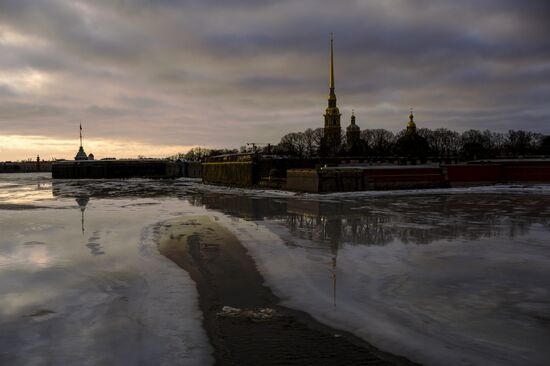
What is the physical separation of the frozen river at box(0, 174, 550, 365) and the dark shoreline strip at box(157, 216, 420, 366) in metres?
0.23

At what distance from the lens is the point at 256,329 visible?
275 inches

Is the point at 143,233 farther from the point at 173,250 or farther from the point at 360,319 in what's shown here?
Answer: the point at 360,319

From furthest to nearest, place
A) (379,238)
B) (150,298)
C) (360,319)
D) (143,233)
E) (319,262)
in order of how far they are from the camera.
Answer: (143,233) < (379,238) < (319,262) < (150,298) < (360,319)

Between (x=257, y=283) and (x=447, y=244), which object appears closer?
(x=257, y=283)

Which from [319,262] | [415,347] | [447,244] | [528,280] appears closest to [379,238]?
[447,244]

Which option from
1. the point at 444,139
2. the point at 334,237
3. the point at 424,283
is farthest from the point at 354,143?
the point at 424,283

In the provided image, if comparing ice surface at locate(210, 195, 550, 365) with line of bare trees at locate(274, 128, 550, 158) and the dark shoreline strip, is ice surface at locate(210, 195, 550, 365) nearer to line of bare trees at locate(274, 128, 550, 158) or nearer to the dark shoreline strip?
the dark shoreline strip

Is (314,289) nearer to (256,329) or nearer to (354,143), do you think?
(256,329)

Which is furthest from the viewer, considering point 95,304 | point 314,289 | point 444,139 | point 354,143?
point 444,139

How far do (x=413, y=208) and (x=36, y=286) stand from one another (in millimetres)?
19578

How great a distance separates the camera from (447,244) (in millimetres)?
13758

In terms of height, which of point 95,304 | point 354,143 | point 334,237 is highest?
point 354,143

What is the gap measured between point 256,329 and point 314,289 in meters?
2.42

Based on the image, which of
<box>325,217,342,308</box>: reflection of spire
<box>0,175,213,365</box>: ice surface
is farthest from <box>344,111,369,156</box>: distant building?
<box>0,175,213,365</box>: ice surface
